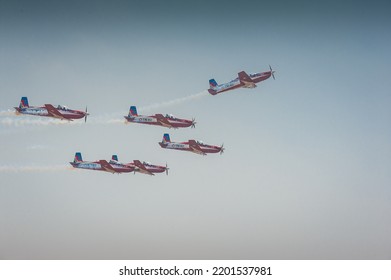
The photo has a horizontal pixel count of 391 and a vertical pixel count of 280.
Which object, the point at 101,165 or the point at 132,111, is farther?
the point at 101,165

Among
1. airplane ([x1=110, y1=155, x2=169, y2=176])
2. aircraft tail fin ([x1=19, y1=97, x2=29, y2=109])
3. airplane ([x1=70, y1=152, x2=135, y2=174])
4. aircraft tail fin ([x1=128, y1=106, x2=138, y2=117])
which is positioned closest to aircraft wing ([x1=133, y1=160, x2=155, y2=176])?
airplane ([x1=110, y1=155, x2=169, y2=176])

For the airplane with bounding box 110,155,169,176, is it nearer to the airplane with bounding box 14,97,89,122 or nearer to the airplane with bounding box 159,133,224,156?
the airplane with bounding box 159,133,224,156

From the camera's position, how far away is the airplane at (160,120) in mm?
21719

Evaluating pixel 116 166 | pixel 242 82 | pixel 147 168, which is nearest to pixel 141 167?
pixel 147 168

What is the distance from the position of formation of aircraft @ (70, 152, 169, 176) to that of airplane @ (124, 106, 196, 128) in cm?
153

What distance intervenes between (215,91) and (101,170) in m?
4.24

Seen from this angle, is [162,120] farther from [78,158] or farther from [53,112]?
[53,112]

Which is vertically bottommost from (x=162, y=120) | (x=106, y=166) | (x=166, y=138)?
(x=106, y=166)

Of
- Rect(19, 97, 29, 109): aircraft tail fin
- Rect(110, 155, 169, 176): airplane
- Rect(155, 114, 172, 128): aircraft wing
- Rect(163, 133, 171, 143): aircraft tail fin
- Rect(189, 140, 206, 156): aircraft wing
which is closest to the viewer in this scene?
Rect(19, 97, 29, 109): aircraft tail fin

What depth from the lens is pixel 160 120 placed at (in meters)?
22.0

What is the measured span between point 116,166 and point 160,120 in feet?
6.55

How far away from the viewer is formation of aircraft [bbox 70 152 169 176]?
22.3m
